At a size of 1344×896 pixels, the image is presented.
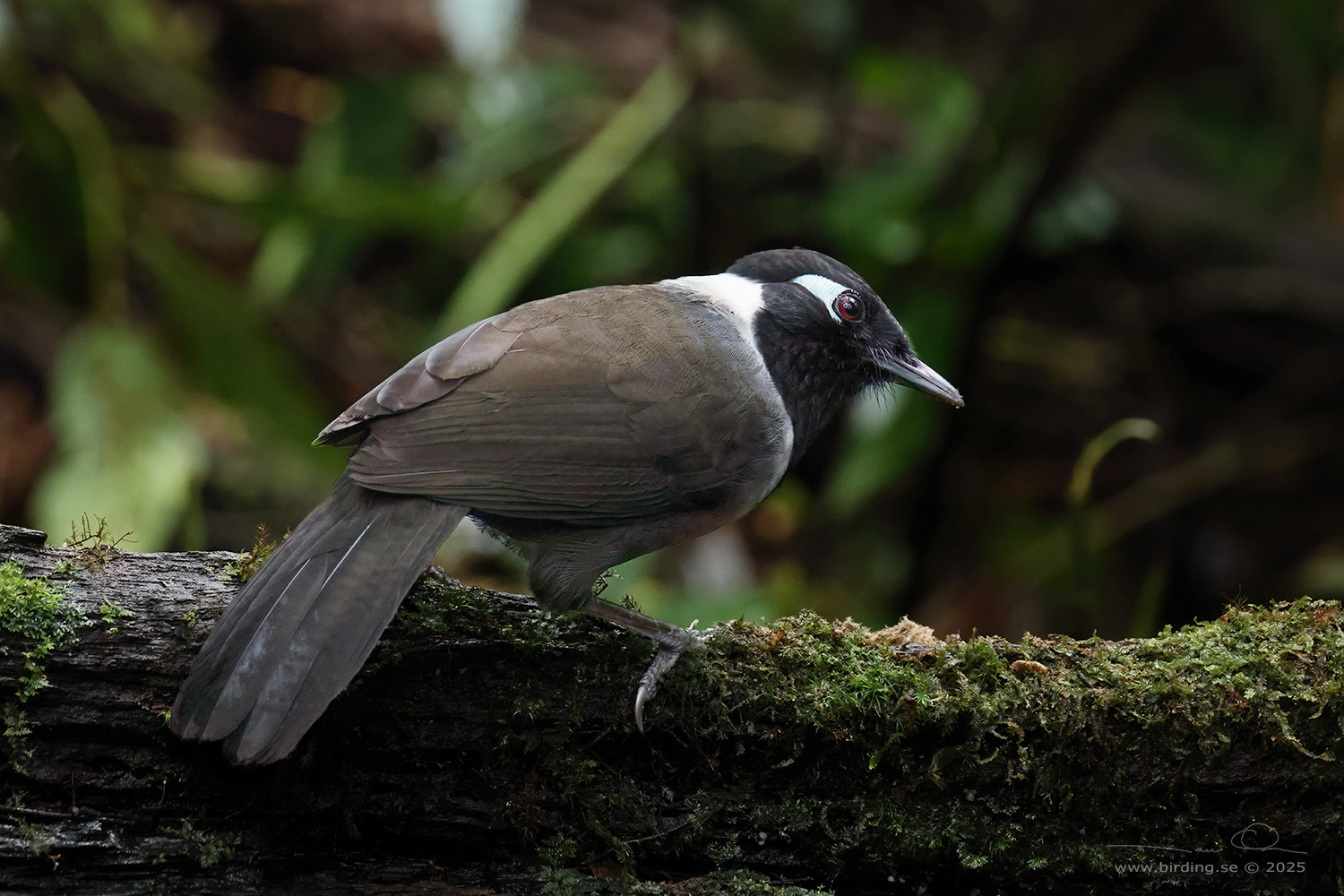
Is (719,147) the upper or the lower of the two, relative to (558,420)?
upper

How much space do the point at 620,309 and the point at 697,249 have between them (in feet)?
10.5

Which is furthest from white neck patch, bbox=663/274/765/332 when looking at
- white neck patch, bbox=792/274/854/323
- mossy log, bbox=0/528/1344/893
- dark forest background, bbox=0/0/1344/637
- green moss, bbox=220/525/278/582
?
dark forest background, bbox=0/0/1344/637

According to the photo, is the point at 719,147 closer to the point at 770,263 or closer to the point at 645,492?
the point at 770,263

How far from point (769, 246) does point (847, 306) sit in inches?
129

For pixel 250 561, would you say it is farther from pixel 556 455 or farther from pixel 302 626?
pixel 556 455

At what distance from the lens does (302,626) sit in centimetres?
219

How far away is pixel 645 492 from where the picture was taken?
2.73 meters

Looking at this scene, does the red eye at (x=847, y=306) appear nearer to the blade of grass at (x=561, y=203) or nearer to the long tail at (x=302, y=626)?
the long tail at (x=302, y=626)

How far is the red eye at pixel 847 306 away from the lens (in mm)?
3129

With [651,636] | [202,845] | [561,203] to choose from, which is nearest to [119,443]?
[561,203]

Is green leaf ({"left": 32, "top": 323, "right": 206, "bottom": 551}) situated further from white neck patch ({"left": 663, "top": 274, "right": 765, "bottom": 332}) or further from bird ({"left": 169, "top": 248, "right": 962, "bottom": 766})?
white neck patch ({"left": 663, "top": 274, "right": 765, "bottom": 332})

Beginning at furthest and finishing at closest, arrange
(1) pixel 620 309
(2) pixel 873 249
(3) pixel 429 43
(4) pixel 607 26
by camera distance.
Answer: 1. (4) pixel 607 26
2. (3) pixel 429 43
3. (2) pixel 873 249
4. (1) pixel 620 309

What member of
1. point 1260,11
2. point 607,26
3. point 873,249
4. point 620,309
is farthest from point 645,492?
point 607,26

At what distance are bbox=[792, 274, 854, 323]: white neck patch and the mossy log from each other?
101 centimetres
